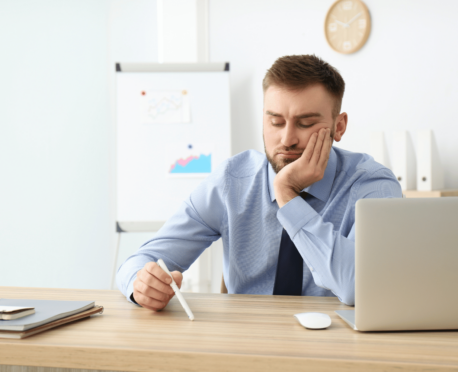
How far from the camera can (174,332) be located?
2.53 feet

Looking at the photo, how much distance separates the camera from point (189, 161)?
2678 mm

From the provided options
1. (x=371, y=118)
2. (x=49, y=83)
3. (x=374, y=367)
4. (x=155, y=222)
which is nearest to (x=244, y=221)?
(x=374, y=367)

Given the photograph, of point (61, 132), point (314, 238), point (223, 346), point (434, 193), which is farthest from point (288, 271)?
point (61, 132)

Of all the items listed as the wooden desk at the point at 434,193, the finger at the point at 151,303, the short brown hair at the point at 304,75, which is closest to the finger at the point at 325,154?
the short brown hair at the point at 304,75

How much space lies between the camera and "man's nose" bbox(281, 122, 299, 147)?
126 cm

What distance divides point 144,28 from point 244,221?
2.29 metres

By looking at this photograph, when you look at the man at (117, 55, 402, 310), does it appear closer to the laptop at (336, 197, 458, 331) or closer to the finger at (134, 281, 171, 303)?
the finger at (134, 281, 171, 303)

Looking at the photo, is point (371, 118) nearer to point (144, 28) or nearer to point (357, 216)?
point (144, 28)

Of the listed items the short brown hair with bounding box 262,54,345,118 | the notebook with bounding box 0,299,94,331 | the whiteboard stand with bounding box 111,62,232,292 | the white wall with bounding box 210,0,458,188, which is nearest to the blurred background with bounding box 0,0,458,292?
the white wall with bounding box 210,0,458,188

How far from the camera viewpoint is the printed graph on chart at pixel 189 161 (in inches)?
105

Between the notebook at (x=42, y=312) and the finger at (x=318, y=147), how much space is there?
0.69 meters

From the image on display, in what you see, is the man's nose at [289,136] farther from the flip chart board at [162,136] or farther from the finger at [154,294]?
the flip chart board at [162,136]

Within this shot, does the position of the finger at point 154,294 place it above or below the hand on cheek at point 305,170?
below

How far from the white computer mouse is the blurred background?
2.02m
